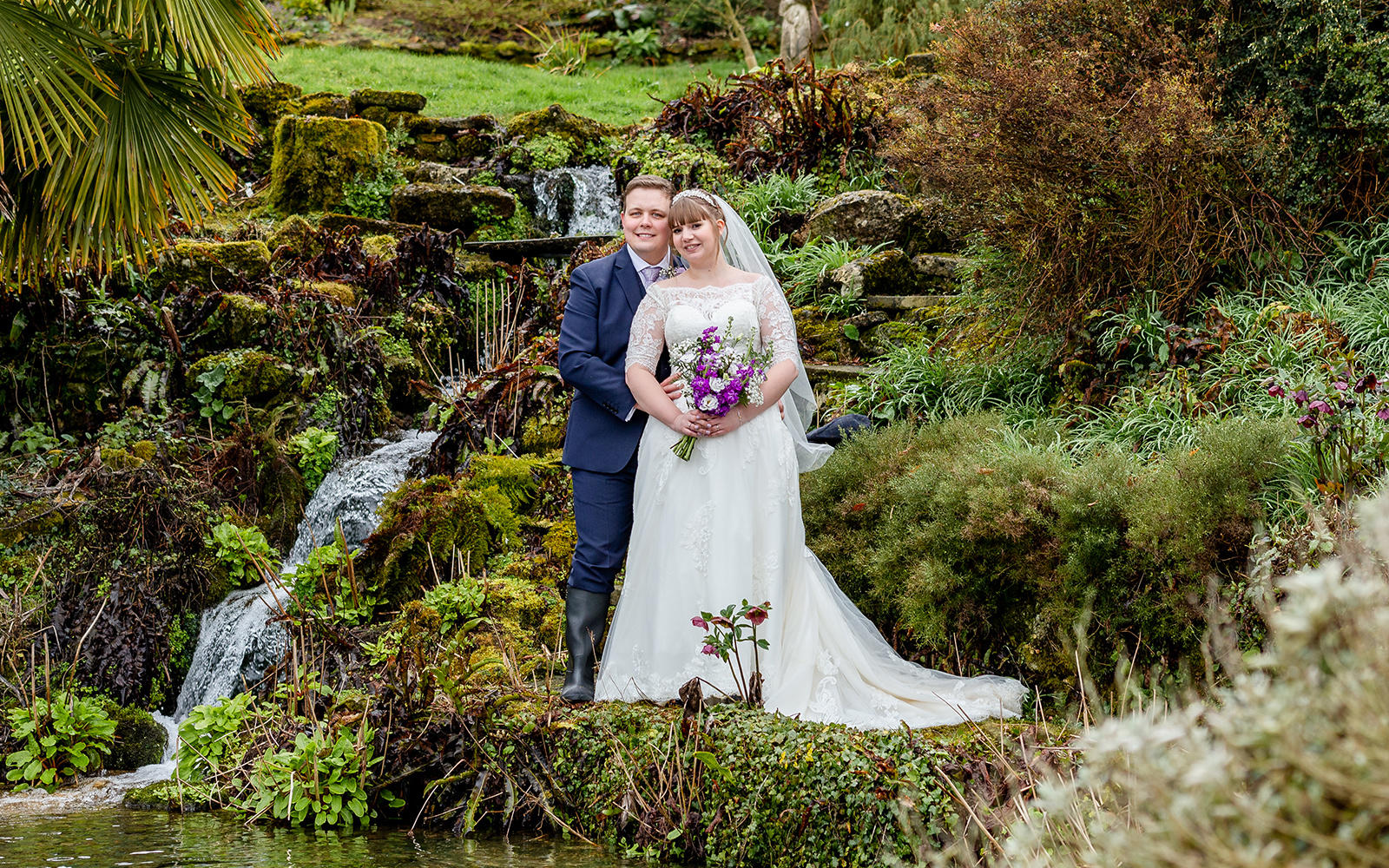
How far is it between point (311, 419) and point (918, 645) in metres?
5.21

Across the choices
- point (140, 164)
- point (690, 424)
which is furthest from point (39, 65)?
point (690, 424)

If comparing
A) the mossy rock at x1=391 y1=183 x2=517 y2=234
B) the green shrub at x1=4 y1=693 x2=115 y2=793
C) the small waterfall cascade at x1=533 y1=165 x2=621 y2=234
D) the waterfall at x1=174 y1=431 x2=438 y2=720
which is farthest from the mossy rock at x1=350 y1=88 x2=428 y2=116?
the green shrub at x1=4 y1=693 x2=115 y2=793

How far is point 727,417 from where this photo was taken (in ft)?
16.4

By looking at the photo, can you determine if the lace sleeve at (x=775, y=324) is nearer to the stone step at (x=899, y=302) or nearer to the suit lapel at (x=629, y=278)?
the suit lapel at (x=629, y=278)

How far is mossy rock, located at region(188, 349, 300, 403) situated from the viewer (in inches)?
339

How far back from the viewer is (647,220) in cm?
520

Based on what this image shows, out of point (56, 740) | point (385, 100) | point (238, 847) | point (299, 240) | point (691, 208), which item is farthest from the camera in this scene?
point (385, 100)

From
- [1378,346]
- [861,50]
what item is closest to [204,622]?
[1378,346]

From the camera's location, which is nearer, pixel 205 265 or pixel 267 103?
pixel 205 265

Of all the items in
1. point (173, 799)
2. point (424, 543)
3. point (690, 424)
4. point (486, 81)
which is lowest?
point (173, 799)

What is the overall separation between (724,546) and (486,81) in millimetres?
16478

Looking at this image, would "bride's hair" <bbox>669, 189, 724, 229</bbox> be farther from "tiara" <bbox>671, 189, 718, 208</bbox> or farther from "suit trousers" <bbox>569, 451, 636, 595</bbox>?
"suit trousers" <bbox>569, 451, 636, 595</bbox>

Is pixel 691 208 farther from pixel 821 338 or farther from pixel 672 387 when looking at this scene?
pixel 821 338

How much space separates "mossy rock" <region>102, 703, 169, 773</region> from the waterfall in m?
0.27
